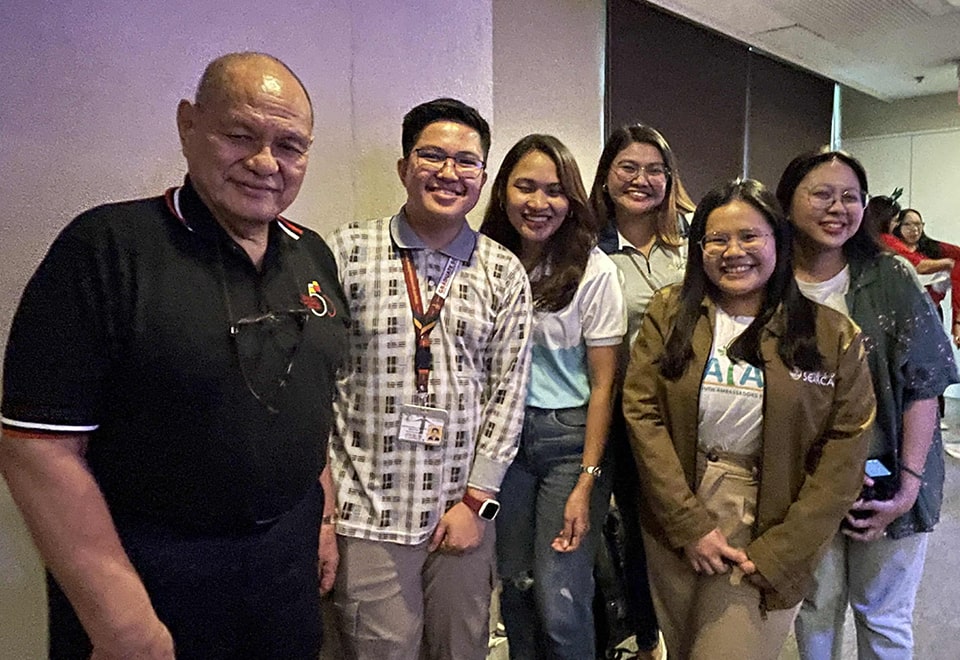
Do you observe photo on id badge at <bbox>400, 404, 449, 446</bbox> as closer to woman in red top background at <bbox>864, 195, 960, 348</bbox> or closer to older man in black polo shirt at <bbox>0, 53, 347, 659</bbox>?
older man in black polo shirt at <bbox>0, 53, 347, 659</bbox>

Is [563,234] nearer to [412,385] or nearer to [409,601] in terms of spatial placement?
[412,385]

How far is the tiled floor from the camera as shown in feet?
8.40

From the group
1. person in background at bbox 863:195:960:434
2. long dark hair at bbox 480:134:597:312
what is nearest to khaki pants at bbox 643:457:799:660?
long dark hair at bbox 480:134:597:312

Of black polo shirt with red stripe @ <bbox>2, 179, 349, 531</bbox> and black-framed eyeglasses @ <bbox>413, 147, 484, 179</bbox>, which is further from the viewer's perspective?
black-framed eyeglasses @ <bbox>413, 147, 484, 179</bbox>

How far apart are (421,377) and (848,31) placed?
4029mm

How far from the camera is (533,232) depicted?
1927mm

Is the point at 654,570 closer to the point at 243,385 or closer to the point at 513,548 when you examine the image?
the point at 513,548

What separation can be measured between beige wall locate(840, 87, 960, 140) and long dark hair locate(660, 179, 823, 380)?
5.53m

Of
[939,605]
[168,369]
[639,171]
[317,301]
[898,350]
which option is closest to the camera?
[168,369]

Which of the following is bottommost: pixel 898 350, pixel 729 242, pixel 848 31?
pixel 898 350

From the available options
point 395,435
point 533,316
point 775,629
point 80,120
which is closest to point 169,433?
point 395,435

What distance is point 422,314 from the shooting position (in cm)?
164

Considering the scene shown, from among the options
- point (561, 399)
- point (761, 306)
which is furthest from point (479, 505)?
point (761, 306)

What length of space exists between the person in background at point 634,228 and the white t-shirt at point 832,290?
360mm
